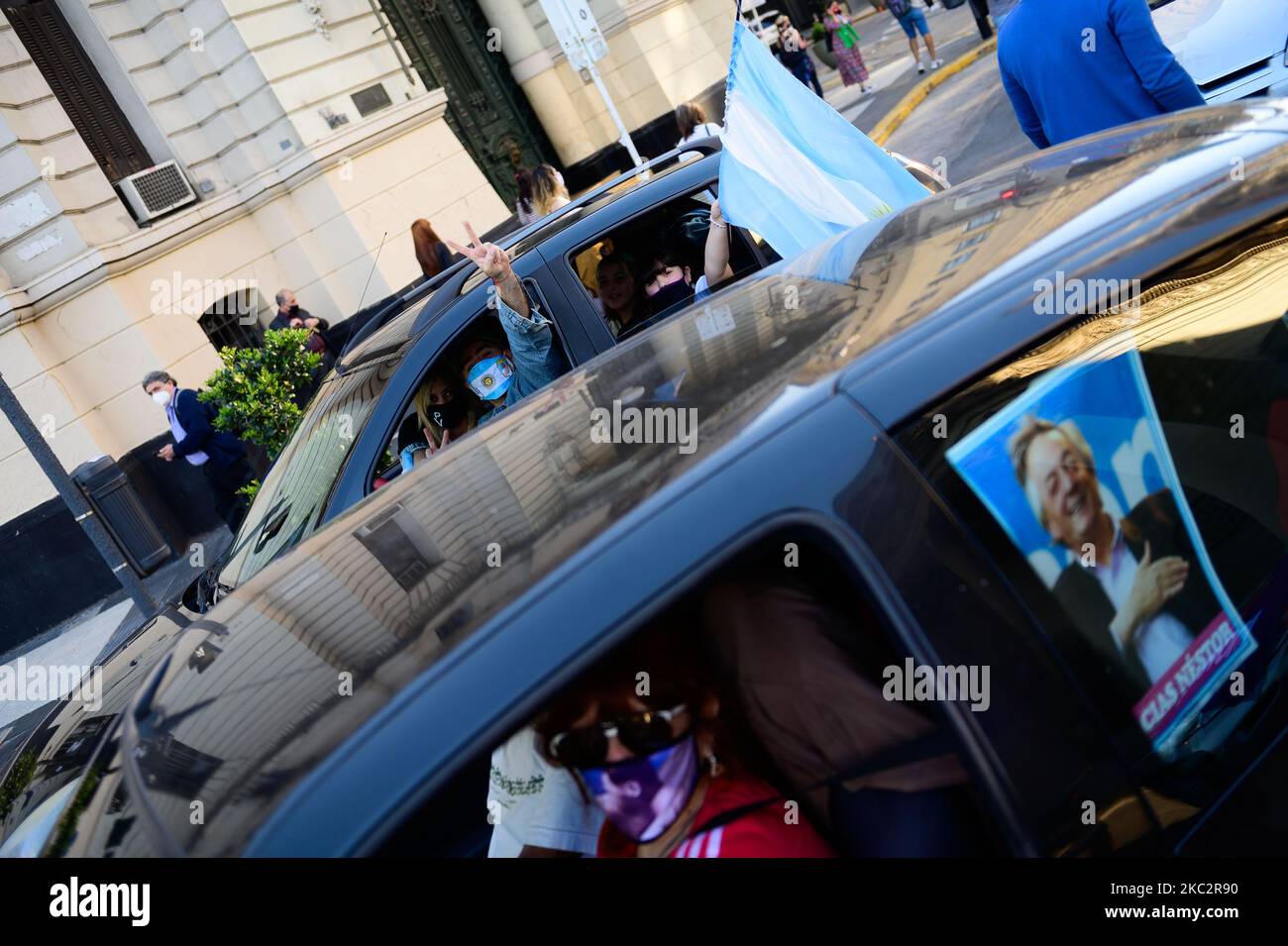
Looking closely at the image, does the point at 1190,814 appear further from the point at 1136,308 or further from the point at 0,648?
the point at 0,648

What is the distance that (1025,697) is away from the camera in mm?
1450

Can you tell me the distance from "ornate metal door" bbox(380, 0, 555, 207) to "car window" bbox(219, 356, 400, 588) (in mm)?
11812

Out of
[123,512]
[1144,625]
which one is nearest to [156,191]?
[123,512]

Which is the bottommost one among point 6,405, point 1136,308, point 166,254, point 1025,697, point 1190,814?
point 1190,814

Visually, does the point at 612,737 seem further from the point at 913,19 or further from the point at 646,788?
the point at 913,19

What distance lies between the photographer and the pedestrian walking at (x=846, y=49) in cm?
1498

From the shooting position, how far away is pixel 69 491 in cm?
723

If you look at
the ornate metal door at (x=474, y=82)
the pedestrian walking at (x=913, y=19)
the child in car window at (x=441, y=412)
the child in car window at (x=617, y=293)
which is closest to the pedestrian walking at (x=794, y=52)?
the pedestrian walking at (x=913, y=19)

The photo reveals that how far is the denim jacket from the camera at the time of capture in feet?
12.8

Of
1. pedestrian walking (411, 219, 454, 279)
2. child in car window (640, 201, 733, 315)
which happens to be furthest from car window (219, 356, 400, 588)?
pedestrian walking (411, 219, 454, 279)

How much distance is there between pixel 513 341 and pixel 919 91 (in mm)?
11550

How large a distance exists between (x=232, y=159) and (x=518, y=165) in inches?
183

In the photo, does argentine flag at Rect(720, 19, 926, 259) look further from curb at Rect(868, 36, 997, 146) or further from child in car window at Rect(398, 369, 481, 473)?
curb at Rect(868, 36, 997, 146)
